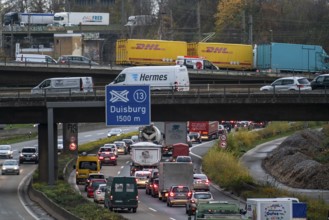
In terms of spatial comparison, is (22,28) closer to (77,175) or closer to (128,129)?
(128,129)

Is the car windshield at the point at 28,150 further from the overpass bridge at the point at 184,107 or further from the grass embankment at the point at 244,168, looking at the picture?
the overpass bridge at the point at 184,107

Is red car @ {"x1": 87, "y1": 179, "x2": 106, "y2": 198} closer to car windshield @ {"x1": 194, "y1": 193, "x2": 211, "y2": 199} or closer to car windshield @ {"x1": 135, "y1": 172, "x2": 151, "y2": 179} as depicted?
car windshield @ {"x1": 135, "y1": 172, "x2": 151, "y2": 179}

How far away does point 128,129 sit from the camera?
139625mm

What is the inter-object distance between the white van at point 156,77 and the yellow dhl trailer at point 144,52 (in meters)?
28.0

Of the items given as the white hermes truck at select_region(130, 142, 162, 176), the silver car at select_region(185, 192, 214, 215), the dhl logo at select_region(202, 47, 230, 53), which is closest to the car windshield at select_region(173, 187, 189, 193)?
the silver car at select_region(185, 192, 214, 215)

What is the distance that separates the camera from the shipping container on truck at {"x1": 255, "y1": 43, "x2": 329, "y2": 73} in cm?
9944

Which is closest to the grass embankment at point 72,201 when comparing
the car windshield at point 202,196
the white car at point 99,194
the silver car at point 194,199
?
the white car at point 99,194

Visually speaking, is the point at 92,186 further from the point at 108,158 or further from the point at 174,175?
the point at 108,158

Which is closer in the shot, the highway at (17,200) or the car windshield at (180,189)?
the highway at (17,200)

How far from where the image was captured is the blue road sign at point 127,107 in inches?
2314

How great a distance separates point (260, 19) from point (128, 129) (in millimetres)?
22012

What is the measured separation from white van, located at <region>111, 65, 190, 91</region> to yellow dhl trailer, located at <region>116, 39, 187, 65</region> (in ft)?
92.0

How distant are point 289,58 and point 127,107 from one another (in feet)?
141

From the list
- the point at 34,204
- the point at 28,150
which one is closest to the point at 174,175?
the point at 34,204
